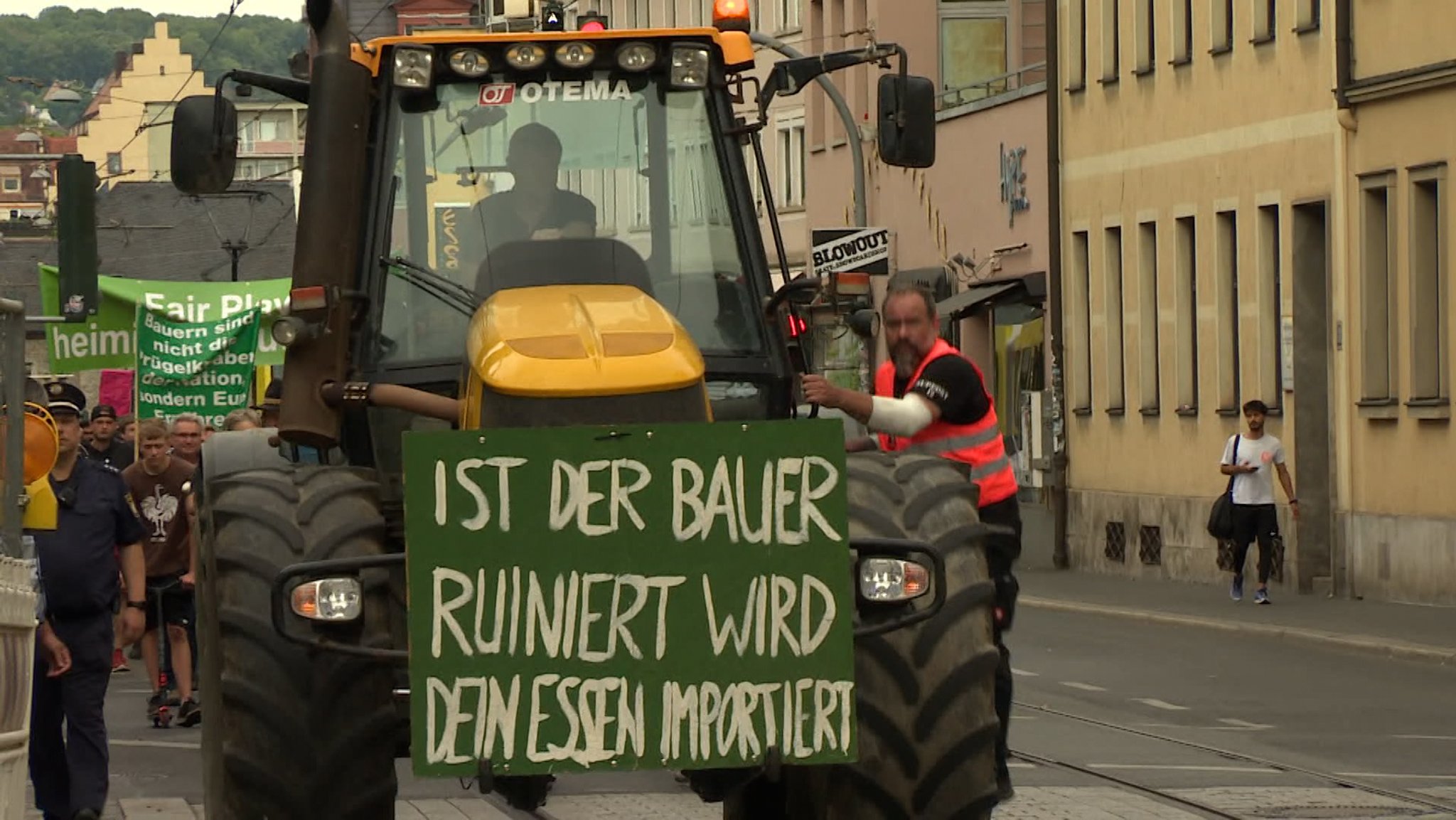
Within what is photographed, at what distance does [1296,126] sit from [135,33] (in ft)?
401

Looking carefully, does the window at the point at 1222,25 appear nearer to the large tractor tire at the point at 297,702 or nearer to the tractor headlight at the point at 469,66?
the tractor headlight at the point at 469,66

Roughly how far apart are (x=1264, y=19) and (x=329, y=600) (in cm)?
2809

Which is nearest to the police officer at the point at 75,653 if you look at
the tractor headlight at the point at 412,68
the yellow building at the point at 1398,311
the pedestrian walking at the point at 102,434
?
the tractor headlight at the point at 412,68

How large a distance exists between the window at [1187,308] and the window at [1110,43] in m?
2.89

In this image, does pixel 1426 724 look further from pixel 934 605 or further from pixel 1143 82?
pixel 1143 82

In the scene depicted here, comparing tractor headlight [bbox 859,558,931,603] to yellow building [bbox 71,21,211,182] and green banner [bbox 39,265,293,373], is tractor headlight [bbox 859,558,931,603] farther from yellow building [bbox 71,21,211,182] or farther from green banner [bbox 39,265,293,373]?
yellow building [bbox 71,21,211,182]

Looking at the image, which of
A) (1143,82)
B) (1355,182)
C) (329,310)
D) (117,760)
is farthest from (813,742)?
(1143,82)

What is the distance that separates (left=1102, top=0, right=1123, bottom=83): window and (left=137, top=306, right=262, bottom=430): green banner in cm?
1381

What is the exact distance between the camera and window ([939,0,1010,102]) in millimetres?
51750

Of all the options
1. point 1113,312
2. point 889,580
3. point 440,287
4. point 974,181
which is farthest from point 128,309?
point 889,580

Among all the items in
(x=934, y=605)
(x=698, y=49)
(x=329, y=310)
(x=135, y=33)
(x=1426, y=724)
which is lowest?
(x=1426, y=724)

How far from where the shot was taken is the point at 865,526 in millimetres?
9203

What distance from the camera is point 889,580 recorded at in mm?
9062

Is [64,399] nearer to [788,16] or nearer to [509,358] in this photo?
[509,358]
